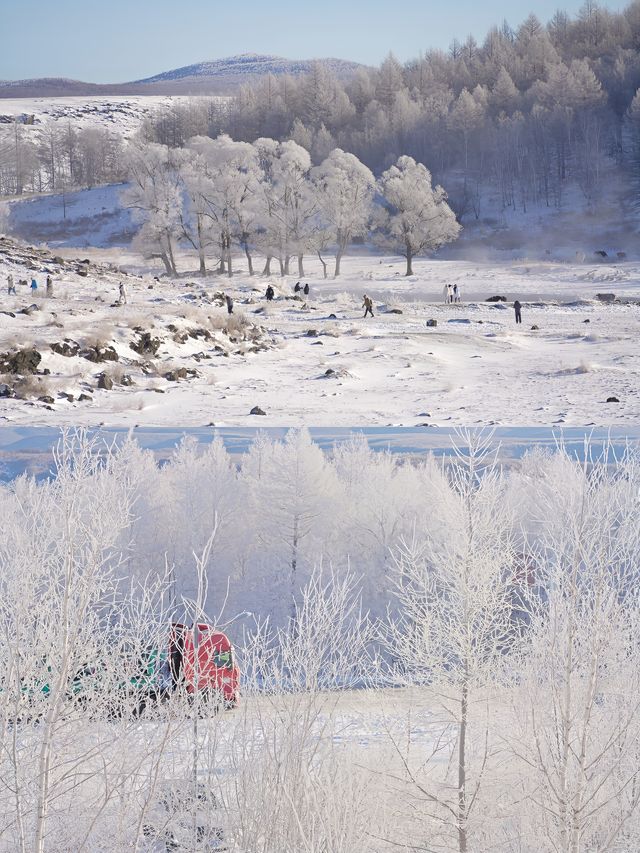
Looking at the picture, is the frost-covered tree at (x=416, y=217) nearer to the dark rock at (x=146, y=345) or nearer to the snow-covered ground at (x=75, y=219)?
the snow-covered ground at (x=75, y=219)

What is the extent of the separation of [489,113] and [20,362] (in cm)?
8567

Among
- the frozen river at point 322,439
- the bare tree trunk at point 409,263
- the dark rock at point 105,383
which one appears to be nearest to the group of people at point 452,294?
the bare tree trunk at point 409,263

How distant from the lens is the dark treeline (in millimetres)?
83438

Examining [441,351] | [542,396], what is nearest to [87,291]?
[441,351]

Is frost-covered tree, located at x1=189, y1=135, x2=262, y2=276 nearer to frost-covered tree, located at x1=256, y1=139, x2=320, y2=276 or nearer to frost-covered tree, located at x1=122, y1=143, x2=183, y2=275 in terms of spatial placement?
frost-covered tree, located at x1=256, y1=139, x2=320, y2=276

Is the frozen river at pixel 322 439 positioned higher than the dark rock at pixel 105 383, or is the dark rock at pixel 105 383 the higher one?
the dark rock at pixel 105 383

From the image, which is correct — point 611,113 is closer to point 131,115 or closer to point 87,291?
point 87,291

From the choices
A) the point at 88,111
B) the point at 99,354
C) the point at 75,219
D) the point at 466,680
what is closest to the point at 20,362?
the point at 99,354

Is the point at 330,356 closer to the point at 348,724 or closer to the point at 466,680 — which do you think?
the point at 348,724

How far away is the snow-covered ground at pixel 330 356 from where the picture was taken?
22125mm

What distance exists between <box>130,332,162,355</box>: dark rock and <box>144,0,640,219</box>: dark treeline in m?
55.7

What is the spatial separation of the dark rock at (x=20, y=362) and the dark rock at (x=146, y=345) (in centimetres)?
428

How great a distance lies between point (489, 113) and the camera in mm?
98375

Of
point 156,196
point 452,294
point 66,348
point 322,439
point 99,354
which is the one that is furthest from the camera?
point 156,196
